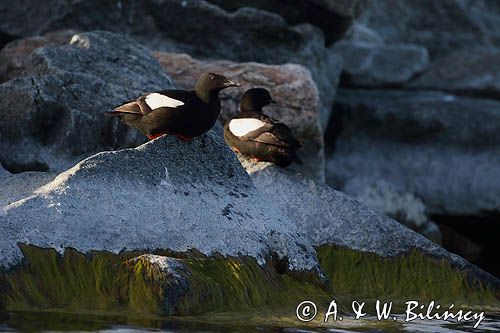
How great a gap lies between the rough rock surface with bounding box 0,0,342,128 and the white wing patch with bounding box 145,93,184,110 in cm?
545

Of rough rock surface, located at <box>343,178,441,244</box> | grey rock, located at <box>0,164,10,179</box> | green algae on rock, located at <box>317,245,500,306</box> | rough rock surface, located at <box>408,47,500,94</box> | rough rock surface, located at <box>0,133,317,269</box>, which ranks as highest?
rough rock surface, located at <box>0,133,317,269</box>

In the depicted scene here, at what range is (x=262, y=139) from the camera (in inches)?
441

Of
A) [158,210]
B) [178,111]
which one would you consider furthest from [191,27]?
[158,210]

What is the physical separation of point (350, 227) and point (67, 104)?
9.77 ft

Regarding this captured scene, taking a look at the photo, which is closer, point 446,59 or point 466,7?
point 446,59

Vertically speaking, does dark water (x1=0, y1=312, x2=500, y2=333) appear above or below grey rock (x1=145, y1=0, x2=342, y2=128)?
above

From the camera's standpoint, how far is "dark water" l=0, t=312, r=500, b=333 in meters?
7.38

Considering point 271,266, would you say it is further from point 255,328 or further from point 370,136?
point 370,136

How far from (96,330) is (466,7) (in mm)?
15090

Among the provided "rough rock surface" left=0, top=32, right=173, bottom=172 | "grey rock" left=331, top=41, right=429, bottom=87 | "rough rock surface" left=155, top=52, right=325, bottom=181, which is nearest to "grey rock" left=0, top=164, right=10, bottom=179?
"rough rock surface" left=0, top=32, right=173, bottom=172

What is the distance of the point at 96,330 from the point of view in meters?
7.34

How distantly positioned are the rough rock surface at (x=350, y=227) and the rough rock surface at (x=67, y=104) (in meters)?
2.01

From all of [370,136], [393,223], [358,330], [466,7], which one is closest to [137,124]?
[393,223]

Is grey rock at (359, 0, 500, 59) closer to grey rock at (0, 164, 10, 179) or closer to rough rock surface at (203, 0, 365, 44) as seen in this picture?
rough rock surface at (203, 0, 365, 44)
